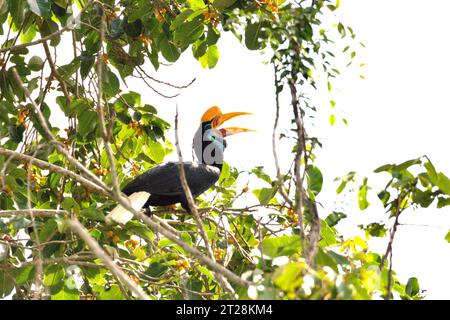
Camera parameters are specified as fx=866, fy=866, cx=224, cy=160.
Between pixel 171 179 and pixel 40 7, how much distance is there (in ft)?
5.48

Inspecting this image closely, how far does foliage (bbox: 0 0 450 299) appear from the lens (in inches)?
120

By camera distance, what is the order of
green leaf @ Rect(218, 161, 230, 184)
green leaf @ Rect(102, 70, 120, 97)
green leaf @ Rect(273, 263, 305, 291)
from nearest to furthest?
green leaf @ Rect(273, 263, 305, 291), green leaf @ Rect(102, 70, 120, 97), green leaf @ Rect(218, 161, 230, 184)

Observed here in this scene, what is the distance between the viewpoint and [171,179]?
5742 mm

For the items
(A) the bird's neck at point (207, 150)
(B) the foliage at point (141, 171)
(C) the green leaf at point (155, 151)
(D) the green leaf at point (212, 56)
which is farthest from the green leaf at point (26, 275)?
(A) the bird's neck at point (207, 150)

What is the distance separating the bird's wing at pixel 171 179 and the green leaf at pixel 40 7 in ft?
4.55

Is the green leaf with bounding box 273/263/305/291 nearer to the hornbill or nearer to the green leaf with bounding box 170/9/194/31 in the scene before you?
the green leaf with bounding box 170/9/194/31

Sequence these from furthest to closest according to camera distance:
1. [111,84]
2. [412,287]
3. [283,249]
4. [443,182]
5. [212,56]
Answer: [212,56] < [111,84] < [412,287] < [443,182] < [283,249]

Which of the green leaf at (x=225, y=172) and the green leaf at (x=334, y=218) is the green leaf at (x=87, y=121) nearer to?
the green leaf at (x=225, y=172)


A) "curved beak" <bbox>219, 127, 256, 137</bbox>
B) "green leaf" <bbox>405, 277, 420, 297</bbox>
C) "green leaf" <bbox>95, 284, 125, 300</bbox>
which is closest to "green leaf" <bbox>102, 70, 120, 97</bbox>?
"green leaf" <bbox>95, 284, 125, 300</bbox>

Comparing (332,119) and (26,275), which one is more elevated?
(332,119)

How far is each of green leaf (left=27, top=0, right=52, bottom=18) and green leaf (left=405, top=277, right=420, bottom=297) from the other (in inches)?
89.2

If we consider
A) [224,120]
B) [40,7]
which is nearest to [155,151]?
[40,7]

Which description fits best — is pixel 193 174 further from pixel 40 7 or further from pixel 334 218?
pixel 334 218
